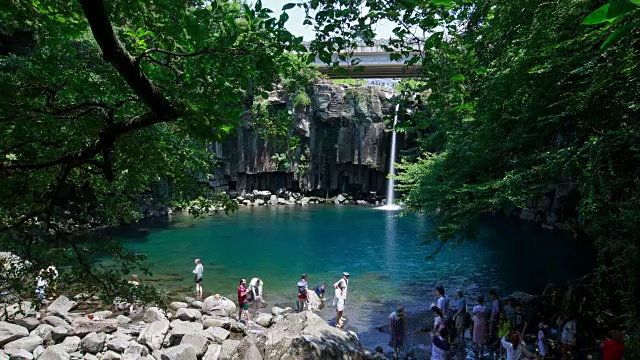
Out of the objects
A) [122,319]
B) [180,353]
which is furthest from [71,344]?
[180,353]

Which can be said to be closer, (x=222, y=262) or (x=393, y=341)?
(x=393, y=341)

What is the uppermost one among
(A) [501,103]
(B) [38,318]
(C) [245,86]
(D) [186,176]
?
(A) [501,103]

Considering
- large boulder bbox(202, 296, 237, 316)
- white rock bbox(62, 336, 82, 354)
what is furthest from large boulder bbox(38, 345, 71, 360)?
large boulder bbox(202, 296, 237, 316)

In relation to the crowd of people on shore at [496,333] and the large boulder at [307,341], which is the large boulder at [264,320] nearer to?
the large boulder at [307,341]

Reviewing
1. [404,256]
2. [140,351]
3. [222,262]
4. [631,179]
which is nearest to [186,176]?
[140,351]

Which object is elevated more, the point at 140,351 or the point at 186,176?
the point at 186,176

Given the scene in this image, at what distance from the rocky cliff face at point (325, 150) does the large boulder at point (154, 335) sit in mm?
32587

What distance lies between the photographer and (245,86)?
14.4ft

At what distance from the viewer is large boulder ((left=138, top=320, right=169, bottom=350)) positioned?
10492 mm

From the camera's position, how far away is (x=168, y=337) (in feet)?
36.0

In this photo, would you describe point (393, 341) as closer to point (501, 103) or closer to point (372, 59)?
point (501, 103)

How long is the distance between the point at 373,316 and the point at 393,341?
8.89ft

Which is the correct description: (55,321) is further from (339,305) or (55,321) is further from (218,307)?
(339,305)

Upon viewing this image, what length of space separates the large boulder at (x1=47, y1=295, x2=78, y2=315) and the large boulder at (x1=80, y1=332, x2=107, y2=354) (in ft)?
9.17
